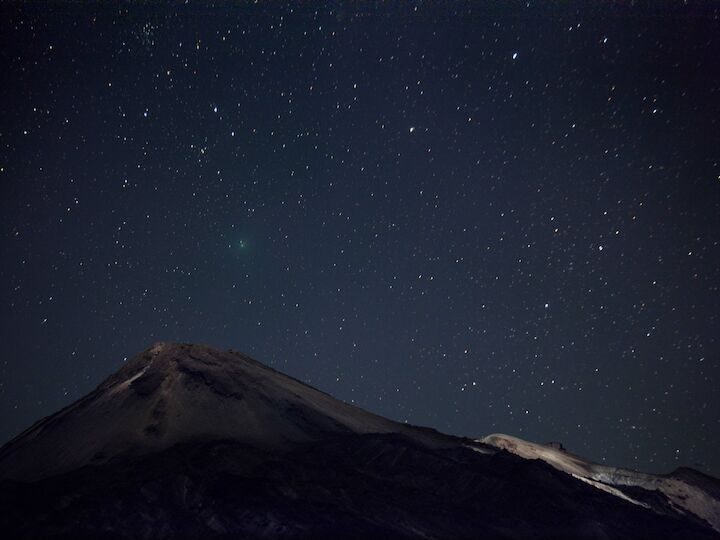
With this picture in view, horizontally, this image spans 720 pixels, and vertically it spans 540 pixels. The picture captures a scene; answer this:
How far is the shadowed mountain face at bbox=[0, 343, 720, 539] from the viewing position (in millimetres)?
26391

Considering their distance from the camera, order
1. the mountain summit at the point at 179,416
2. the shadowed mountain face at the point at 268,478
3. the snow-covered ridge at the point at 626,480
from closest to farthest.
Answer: the shadowed mountain face at the point at 268,478
the mountain summit at the point at 179,416
the snow-covered ridge at the point at 626,480

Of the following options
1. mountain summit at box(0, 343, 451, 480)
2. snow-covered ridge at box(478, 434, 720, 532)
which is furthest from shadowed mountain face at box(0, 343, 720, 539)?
snow-covered ridge at box(478, 434, 720, 532)

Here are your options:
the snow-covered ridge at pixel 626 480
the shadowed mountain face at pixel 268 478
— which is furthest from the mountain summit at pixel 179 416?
the snow-covered ridge at pixel 626 480

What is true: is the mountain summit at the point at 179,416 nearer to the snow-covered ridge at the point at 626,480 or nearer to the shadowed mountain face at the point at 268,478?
the shadowed mountain face at the point at 268,478

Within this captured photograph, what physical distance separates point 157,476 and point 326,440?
13.8m

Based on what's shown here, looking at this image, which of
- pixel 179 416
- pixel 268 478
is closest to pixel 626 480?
pixel 268 478

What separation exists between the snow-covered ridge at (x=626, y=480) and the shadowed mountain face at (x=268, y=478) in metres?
0.29

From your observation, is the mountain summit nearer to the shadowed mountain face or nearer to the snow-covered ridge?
the shadowed mountain face

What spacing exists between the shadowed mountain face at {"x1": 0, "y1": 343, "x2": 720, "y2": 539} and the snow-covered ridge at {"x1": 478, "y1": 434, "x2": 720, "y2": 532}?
29cm

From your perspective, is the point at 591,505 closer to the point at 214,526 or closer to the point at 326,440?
the point at 326,440

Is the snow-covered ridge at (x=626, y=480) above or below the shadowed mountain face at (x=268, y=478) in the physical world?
above

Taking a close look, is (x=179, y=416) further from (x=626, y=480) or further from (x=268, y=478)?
(x=626, y=480)

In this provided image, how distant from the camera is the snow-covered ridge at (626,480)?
147ft

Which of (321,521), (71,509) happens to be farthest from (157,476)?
(321,521)
